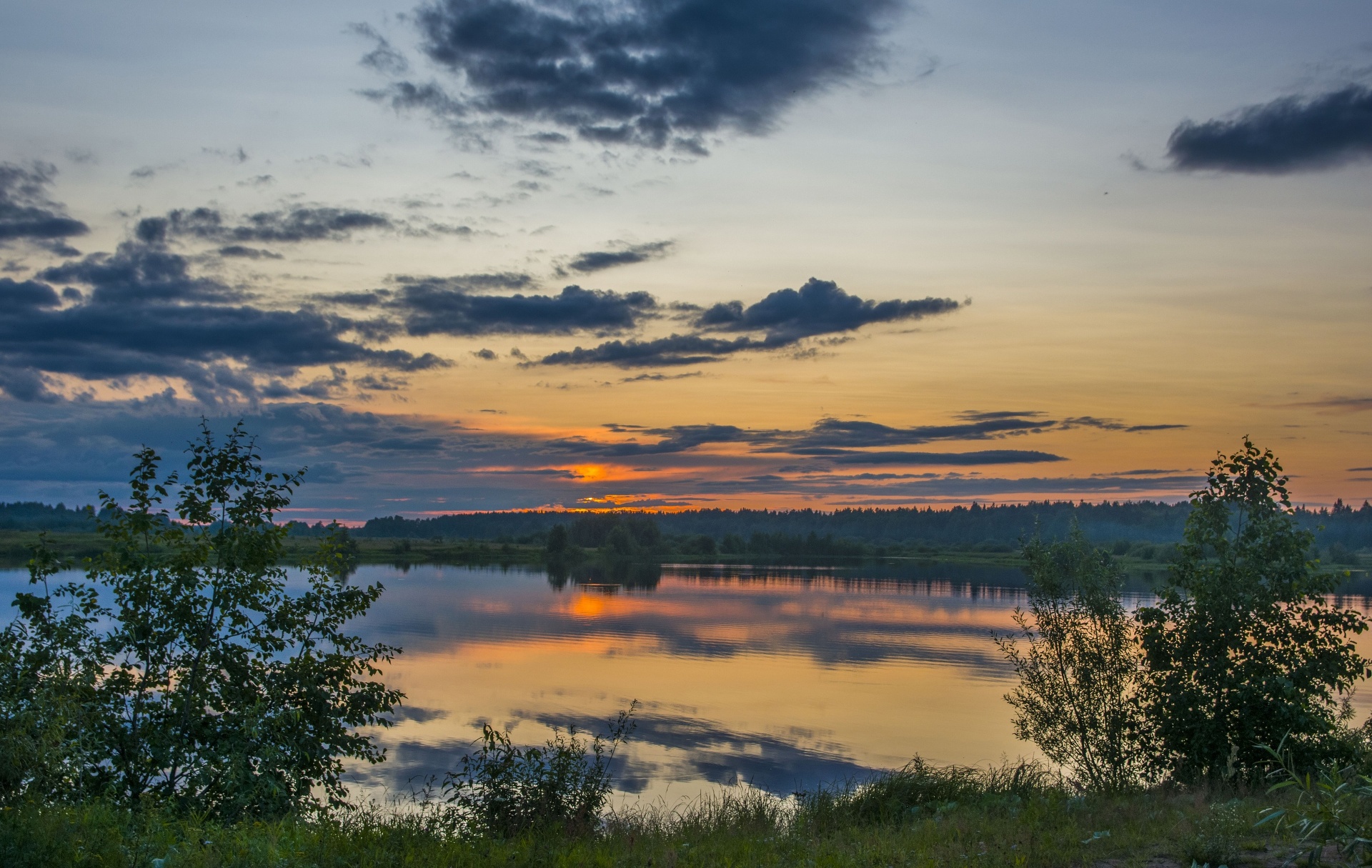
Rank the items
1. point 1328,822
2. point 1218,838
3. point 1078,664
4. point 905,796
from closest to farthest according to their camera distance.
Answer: point 1328,822
point 1218,838
point 905,796
point 1078,664

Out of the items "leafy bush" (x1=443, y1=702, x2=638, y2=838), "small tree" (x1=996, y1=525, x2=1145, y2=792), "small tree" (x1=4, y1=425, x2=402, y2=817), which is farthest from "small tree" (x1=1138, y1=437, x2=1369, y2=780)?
"small tree" (x1=4, y1=425, x2=402, y2=817)

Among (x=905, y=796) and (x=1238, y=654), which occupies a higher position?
(x=1238, y=654)

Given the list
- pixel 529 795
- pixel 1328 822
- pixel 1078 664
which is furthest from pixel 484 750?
pixel 1078 664

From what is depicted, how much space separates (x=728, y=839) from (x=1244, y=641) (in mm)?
12339

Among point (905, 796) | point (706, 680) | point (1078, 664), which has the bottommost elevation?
point (706, 680)

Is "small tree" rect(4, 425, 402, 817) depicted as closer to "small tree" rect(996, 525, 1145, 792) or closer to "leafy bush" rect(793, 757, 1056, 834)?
"leafy bush" rect(793, 757, 1056, 834)

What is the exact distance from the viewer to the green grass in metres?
9.72

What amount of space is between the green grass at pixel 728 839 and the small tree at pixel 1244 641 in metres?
2.98

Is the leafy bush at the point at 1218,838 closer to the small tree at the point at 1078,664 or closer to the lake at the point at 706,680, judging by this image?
→ the small tree at the point at 1078,664

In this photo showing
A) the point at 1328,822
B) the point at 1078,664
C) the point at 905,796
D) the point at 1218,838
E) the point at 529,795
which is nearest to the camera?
the point at 1328,822

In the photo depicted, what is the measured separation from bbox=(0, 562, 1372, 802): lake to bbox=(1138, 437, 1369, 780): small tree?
10.5 metres

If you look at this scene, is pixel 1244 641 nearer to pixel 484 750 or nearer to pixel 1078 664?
pixel 1078 664

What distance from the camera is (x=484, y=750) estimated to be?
46.4 ft

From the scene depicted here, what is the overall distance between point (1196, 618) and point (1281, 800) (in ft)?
17.6
